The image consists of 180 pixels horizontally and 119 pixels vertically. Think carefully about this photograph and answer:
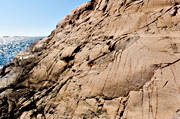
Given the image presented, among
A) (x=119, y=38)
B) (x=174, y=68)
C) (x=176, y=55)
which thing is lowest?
(x=174, y=68)

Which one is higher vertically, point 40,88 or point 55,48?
point 55,48

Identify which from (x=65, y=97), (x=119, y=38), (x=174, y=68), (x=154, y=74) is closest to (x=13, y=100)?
(x=65, y=97)

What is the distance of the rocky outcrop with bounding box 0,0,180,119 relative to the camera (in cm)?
761

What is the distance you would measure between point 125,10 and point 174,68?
28.9 feet

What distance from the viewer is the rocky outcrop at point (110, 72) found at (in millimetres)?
7609

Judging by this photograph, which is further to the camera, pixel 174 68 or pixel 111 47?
pixel 111 47

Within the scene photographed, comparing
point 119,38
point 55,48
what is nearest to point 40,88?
point 55,48

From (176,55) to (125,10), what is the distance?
8062mm

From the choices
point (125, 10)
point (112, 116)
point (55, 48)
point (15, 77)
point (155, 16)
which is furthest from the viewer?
point (55, 48)

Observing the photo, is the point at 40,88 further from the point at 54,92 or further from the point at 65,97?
the point at 65,97

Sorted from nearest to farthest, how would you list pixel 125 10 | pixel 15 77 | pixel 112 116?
pixel 112 116 < pixel 125 10 < pixel 15 77

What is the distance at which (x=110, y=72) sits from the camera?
9906mm

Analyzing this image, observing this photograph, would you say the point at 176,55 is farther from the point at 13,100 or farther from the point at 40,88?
the point at 13,100

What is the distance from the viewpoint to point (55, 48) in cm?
1742
